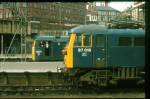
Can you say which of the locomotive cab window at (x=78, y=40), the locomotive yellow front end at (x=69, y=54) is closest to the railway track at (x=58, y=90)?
the locomotive yellow front end at (x=69, y=54)

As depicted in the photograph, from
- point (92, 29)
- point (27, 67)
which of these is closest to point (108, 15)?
point (27, 67)

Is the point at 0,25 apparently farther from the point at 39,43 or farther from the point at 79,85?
the point at 79,85

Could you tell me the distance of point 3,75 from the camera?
18266 mm

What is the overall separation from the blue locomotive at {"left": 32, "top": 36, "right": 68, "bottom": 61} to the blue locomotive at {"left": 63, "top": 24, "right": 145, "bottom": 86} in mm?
15863

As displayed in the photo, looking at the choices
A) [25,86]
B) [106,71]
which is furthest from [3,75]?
[106,71]

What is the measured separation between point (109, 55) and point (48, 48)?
1744cm

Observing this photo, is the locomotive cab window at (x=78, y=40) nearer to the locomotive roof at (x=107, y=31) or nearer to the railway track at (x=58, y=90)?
the locomotive roof at (x=107, y=31)

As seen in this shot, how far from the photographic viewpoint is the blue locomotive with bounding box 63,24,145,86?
57.7 feet

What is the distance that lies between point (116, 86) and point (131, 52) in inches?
67.7

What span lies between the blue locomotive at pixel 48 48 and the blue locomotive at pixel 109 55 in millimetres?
15863

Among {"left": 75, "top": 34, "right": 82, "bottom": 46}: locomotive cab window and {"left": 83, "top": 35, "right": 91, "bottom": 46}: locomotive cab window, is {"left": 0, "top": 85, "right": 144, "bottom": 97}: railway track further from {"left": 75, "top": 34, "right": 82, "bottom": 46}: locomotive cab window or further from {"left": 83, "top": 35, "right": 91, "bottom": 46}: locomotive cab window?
{"left": 75, "top": 34, "right": 82, "bottom": 46}: locomotive cab window

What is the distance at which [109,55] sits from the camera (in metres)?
17.9

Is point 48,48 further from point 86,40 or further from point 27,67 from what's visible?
point 86,40

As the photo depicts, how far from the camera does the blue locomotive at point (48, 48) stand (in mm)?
34281
